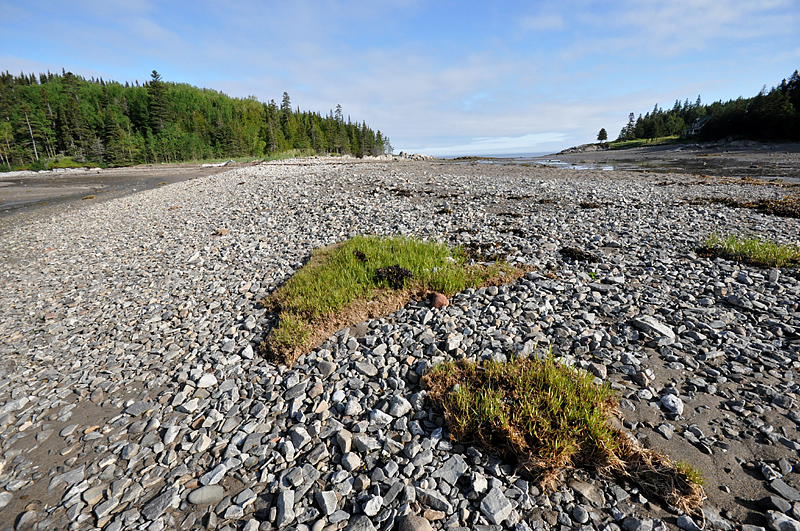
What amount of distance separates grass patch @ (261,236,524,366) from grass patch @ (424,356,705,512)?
8.38 feet

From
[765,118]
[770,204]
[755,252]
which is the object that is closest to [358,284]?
[755,252]

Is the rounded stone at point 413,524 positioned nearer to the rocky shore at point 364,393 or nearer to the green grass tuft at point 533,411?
the rocky shore at point 364,393

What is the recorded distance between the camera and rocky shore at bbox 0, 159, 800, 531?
3.34 metres

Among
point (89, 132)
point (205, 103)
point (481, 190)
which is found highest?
point (205, 103)

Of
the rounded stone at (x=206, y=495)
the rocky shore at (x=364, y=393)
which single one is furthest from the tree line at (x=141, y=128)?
the rounded stone at (x=206, y=495)

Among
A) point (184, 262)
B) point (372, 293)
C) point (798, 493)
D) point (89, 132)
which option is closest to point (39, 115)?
point (89, 132)

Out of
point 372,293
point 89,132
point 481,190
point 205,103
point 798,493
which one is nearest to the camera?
point 798,493

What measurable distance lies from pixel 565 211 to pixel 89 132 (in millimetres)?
139159

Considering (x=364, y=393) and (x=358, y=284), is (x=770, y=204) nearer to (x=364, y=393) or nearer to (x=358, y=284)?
(x=358, y=284)

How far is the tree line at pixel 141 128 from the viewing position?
96.2 metres

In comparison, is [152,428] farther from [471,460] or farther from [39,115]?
[39,115]

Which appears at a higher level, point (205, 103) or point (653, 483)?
point (205, 103)

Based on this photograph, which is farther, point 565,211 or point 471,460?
point 565,211

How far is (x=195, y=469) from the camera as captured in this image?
3.97 metres
